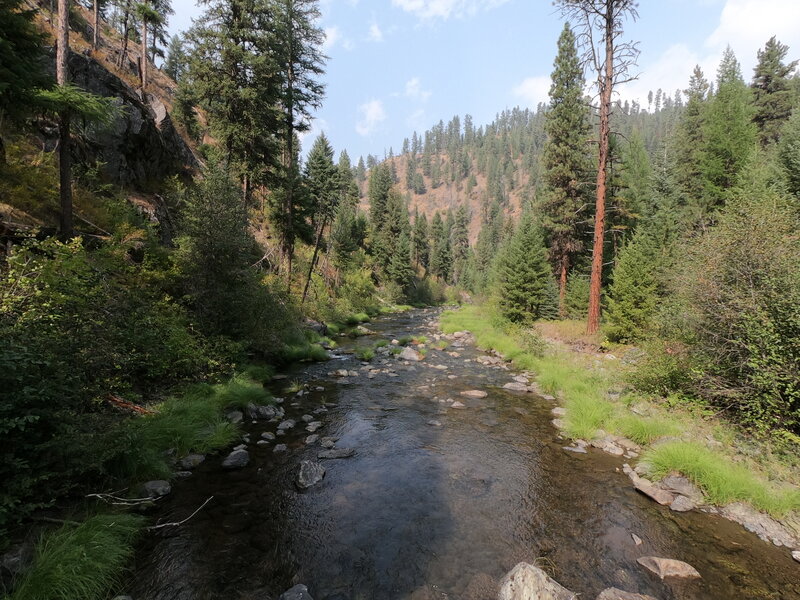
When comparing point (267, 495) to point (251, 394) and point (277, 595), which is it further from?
point (251, 394)

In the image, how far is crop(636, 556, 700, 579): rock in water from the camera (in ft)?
16.1

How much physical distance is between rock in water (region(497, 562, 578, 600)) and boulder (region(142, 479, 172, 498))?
5.83m

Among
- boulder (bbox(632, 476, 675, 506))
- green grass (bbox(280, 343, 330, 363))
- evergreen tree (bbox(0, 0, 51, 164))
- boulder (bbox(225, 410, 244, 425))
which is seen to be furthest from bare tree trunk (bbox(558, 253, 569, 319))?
evergreen tree (bbox(0, 0, 51, 164))

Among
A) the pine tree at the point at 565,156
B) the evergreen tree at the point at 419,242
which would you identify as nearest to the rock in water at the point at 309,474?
the pine tree at the point at 565,156

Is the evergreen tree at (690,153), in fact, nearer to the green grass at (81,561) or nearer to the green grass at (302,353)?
the green grass at (302,353)

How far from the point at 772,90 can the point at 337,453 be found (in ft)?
173

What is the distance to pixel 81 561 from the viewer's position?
4262 mm

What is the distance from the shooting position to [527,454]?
27.7 feet

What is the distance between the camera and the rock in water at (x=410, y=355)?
18078 millimetres

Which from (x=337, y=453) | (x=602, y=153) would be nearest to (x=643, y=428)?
(x=337, y=453)

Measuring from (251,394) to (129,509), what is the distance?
513 cm

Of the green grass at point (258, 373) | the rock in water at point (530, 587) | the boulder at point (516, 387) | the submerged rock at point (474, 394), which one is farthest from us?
the boulder at point (516, 387)

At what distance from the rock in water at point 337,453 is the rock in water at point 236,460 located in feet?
5.20

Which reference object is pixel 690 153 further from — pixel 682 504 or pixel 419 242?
pixel 419 242
